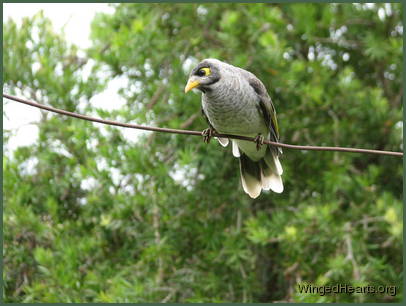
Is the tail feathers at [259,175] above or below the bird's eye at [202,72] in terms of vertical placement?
below

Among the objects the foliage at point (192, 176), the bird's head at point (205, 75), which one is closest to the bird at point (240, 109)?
the bird's head at point (205, 75)

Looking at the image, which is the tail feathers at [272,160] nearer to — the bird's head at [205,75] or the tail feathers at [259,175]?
the tail feathers at [259,175]

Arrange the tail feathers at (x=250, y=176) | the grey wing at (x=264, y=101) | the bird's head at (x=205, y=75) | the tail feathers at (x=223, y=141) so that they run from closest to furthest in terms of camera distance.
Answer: the bird's head at (x=205, y=75) → the grey wing at (x=264, y=101) → the tail feathers at (x=223, y=141) → the tail feathers at (x=250, y=176)

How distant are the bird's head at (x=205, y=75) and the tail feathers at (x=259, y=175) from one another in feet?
3.08

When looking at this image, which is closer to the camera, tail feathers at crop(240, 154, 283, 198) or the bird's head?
the bird's head

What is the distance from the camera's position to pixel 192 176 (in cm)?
493

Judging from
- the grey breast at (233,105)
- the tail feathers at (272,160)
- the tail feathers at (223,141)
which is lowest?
the tail feathers at (272,160)

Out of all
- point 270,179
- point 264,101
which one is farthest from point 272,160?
point 264,101

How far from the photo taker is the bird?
12.5ft

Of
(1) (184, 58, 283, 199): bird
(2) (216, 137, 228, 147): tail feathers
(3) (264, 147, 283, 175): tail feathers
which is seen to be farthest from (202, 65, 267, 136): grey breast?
(3) (264, 147, 283, 175): tail feathers

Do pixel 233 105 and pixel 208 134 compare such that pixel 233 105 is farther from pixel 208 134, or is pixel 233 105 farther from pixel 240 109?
pixel 208 134

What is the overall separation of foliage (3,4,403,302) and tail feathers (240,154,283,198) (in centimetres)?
30

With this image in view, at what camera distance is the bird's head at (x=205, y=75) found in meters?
3.76

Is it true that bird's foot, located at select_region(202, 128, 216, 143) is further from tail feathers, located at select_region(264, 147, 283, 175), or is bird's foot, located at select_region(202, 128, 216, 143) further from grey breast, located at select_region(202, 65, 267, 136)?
tail feathers, located at select_region(264, 147, 283, 175)
